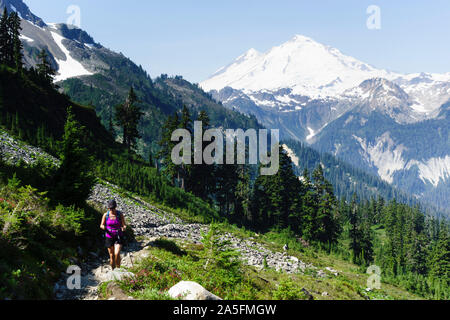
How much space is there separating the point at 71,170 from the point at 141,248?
19.2 ft

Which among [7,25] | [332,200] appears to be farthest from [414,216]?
[7,25]

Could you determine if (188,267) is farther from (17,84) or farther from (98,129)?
(98,129)

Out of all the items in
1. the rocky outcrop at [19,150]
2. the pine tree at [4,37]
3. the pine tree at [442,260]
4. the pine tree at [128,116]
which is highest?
the pine tree at [4,37]

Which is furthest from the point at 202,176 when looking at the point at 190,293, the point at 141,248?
the point at 190,293

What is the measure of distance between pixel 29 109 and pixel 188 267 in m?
38.7

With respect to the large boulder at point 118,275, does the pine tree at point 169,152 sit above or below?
above

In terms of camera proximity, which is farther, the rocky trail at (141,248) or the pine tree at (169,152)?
the pine tree at (169,152)

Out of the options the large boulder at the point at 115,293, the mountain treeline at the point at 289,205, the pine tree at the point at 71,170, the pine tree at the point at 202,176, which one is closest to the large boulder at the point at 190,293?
the large boulder at the point at 115,293

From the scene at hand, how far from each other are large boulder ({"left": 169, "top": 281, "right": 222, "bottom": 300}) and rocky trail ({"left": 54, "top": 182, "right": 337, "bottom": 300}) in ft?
8.91

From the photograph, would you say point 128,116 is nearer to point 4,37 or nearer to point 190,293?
point 4,37

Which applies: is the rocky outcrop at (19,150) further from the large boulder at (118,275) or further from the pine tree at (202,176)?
the pine tree at (202,176)

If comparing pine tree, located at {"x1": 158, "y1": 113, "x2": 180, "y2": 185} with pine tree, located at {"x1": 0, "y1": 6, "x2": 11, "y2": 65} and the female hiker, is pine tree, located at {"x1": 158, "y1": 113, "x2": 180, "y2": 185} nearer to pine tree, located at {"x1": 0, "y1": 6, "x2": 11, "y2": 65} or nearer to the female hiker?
the female hiker

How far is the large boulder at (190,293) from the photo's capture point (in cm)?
812

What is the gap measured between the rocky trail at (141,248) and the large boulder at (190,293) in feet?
8.91
